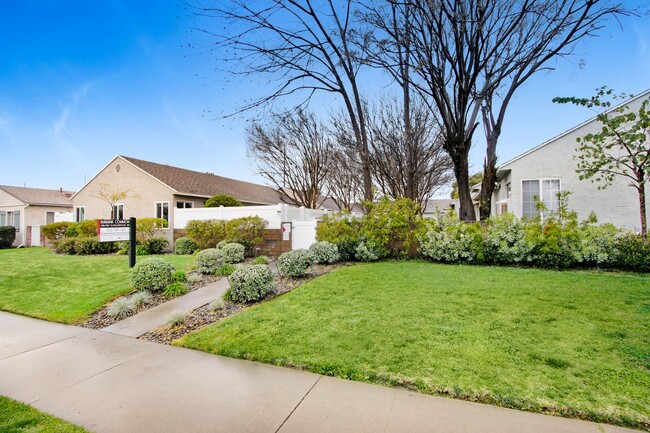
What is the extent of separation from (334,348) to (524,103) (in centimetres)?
1384

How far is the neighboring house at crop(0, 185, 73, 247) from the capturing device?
21.9m

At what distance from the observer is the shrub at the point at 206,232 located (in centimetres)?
1304

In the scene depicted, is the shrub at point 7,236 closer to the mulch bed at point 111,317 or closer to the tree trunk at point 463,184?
the mulch bed at point 111,317

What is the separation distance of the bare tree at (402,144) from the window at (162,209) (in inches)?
530

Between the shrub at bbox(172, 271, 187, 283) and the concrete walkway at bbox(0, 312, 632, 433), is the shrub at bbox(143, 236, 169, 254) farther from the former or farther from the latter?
the concrete walkway at bbox(0, 312, 632, 433)

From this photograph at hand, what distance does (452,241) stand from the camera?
357 inches

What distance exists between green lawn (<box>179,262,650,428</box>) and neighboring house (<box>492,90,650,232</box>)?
9.18 m

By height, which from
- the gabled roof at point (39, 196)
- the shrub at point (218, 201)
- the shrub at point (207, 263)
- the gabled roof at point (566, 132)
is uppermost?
the gabled roof at point (566, 132)

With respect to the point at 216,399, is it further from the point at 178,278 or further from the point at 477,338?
the point at 178,278

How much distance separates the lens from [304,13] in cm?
1120

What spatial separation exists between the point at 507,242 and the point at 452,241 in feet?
4.69

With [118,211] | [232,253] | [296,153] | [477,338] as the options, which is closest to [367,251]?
[232,253]

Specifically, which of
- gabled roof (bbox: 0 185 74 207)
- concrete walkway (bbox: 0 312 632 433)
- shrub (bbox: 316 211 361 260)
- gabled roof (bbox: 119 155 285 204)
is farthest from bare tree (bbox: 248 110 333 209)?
concrete walkway (bbox: 0 312 632 433)

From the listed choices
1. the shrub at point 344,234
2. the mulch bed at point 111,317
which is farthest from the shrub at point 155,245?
the shrub at point 344,234
